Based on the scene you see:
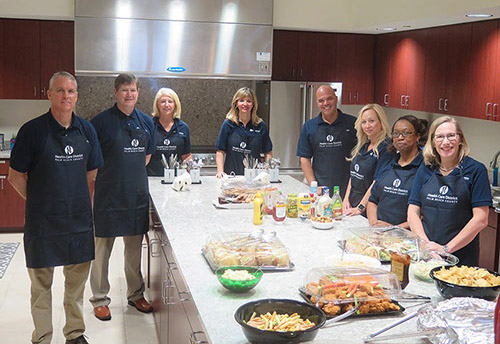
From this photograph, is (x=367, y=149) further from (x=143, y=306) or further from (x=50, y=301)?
(x=50, y=301)

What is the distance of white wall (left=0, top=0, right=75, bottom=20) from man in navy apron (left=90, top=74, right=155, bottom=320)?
8.06 ft

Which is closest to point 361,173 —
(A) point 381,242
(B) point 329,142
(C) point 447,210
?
(B) point 329,142

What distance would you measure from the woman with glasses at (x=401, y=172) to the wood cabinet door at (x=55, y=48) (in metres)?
4.08

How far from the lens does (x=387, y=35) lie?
7.17 meters

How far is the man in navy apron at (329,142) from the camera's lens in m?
5.25

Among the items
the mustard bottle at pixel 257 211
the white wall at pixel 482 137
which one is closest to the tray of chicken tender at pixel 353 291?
the mustard bottle at pixel 257 211

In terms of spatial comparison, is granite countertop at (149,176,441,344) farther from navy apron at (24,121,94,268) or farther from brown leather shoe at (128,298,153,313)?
brown leather shoe at (128,298,153,313)

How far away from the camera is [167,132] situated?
523 centimetres

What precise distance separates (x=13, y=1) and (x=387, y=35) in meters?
4.09

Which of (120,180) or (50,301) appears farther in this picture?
(120,180)

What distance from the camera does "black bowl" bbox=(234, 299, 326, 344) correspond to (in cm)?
199

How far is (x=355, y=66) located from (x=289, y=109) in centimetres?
110

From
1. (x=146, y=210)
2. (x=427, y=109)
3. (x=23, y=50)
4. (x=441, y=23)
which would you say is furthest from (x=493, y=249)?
(x=23, y=50)

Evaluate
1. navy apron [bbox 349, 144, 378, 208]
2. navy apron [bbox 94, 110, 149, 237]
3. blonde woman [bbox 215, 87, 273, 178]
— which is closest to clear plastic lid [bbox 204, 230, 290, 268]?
navy apron [bbox 94, 110, 149, 237]
